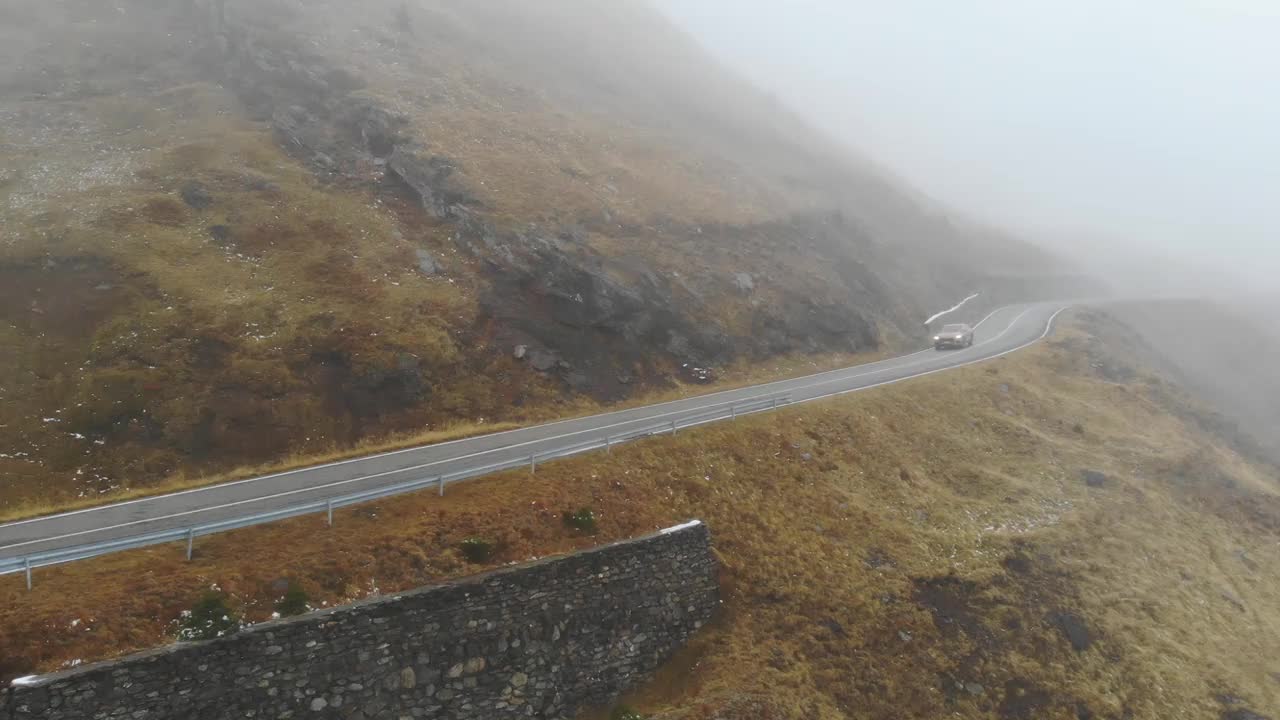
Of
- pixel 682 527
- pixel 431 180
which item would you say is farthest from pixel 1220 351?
pixel 431 180

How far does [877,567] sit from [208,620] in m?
20.1

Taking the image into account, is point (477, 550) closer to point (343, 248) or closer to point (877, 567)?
point (877, 567)

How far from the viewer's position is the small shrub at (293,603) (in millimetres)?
14625

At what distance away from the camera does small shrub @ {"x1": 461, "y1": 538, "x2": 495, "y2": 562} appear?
57.5ft

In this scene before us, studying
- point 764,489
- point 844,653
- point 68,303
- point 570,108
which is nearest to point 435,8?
point 570,108

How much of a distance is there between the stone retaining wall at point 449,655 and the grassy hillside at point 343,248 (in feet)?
36.5

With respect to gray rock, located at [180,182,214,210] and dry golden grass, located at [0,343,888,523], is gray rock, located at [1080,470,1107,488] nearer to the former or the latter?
dry golden grass, located at [0,343,888,523]

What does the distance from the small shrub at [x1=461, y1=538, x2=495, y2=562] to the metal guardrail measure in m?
2.44

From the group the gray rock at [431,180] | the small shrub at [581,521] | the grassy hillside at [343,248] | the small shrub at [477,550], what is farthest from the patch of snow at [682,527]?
the gray rock at [431,180]

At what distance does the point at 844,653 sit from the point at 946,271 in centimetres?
7051

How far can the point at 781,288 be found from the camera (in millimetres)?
47875

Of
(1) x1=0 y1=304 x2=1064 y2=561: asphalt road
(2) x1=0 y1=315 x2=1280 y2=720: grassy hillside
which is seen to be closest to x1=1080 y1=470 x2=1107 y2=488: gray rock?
(2) x1=0 y1=315 x2=1280 y2=720: grassy hillside

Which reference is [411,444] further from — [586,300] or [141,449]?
[586,300]

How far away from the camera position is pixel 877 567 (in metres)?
22.8
